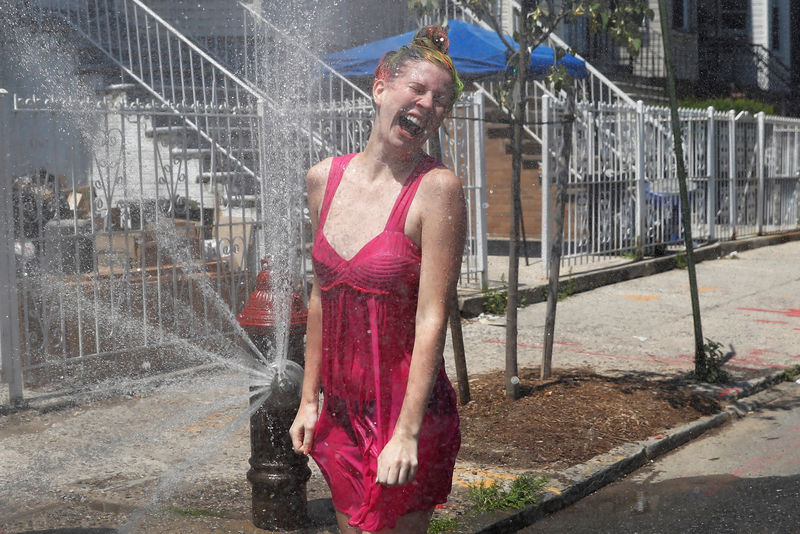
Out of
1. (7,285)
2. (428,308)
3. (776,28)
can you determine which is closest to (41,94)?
(7,285)

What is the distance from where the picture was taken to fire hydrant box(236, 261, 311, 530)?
3.95 metres

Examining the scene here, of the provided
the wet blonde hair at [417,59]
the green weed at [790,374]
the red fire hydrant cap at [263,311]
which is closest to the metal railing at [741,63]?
the green weed at [790,374]

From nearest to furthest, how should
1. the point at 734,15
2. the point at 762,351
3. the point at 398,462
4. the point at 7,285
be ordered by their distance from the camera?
the point at 398,462, the point at 7,285, the point at 762,351, the point at 734,15

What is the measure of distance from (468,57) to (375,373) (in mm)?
9216

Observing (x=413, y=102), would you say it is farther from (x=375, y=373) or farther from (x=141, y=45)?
(x=141, y=45)

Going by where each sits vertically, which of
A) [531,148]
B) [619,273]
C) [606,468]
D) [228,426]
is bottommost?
[606,468]

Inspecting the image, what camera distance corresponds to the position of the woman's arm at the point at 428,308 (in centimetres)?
247

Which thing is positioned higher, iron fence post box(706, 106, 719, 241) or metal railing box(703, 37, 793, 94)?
metal railing box(703, 37, 793, 94)

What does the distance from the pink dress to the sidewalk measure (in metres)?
1.66

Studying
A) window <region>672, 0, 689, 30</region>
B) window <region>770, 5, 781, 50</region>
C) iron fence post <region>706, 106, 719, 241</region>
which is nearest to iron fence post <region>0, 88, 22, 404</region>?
iron fence post <region>706, 106, 719, 241</region>

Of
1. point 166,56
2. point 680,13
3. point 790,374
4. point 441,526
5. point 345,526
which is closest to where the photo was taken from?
point 345,526

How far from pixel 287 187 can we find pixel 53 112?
3.42 metres

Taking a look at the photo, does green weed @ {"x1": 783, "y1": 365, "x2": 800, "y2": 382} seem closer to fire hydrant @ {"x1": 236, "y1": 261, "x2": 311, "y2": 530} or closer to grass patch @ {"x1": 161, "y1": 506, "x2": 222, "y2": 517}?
fire hydrant @ {"x1": 236, "y1": 261, "x2": 311, "y2": 530}

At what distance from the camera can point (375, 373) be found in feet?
8.42
